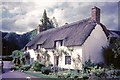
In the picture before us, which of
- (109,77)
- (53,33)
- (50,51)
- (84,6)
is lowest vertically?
(109,77)

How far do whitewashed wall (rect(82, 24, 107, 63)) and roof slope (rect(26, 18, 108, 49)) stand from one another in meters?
0.13

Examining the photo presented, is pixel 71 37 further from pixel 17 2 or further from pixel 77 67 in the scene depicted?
pixel 17 2

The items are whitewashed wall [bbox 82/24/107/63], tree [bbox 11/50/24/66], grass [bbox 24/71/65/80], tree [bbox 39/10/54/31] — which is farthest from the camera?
whitewashed wall [bbox 82/24/107/63]

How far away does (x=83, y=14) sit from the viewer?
226 inches

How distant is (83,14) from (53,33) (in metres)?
1.03

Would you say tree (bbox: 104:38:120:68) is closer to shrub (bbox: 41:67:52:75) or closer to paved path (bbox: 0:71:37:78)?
shrub (bbox: 41:67:52:75)

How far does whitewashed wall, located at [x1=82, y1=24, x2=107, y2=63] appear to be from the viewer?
241 inches

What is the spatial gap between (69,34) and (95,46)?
2.47 feet

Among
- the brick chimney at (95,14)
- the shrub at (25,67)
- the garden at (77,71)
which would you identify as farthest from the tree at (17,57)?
the brick chimney at (95,14)

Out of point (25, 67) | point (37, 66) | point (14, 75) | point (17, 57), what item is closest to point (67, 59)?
point (37, 66)

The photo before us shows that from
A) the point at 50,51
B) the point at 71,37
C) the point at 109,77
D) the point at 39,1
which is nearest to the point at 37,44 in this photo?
the point at 50,51

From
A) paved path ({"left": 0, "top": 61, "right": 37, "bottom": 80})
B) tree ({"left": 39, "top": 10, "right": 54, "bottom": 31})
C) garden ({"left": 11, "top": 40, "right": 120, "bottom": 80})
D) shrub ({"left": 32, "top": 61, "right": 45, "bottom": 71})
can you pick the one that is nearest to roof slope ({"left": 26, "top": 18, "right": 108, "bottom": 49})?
tree ({"left": 39, "top": 10, "right": 54, "bottom": 31})

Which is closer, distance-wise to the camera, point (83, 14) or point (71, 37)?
point (83, 14)

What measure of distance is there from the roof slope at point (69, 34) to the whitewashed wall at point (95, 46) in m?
0.13
